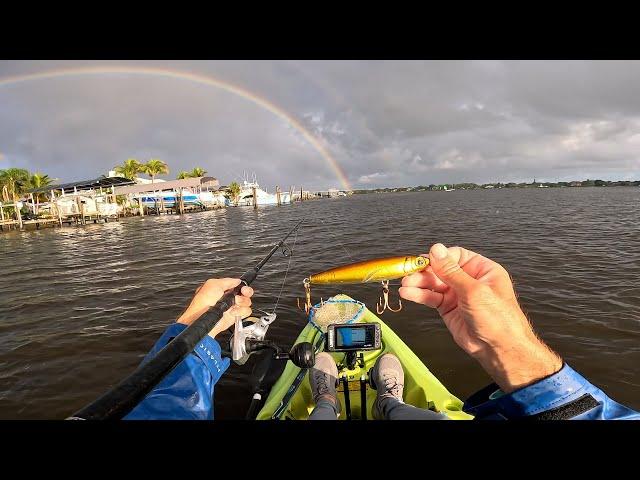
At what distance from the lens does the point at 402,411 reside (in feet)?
11.5

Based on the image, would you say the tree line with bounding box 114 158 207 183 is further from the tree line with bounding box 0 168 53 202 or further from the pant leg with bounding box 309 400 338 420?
the pant leg with bounding box 309 400 338 420

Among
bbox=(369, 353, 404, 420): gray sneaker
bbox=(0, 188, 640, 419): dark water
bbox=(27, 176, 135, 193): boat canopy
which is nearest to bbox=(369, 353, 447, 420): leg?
bbox=(369, 353, 404, 420): gray sneaker

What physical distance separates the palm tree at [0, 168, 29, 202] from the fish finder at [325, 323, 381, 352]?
7231cm

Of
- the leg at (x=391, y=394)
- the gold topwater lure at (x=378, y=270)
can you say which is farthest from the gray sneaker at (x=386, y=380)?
the gold topwater lure at (x=378, y=270)

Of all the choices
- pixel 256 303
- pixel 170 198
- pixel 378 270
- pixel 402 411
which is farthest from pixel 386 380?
pixel 170 198

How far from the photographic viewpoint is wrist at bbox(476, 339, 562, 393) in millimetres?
1954

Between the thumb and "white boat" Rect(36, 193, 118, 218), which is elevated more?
"white boat" Rect(36, 193, 118, 218)

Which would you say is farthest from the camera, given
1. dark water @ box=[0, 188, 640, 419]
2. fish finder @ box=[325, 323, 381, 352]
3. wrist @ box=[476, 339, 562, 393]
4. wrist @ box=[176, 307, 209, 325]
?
dark water @ box=[0, 188, 640, 419]

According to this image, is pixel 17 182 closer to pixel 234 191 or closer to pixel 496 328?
pixel 234 191
